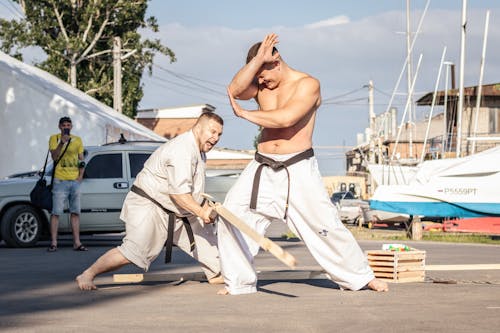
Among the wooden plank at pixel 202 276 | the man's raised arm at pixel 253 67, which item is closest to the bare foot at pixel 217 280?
the wooden plank at pixel 202 276

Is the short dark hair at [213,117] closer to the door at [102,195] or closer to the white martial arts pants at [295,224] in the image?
the white martial arts pants at [295,224]

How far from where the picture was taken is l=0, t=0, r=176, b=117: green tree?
199 feet

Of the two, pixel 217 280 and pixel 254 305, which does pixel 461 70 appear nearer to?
pixel 217 280

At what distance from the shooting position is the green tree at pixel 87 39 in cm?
6056

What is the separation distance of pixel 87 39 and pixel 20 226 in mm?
45379

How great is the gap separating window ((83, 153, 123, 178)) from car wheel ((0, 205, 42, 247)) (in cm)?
118

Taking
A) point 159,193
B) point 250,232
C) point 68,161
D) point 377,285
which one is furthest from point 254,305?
Result: point 68,161

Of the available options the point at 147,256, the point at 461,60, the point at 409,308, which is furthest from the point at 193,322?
the point at 461,60

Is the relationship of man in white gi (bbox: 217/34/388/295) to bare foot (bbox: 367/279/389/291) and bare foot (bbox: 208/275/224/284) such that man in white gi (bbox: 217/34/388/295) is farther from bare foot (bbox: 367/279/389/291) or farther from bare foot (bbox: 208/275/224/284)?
bare foot (bbox: 208/275/224/284)

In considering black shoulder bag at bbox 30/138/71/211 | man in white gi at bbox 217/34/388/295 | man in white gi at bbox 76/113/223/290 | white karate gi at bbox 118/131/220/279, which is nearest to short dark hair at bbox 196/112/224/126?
man in white gi at bbox 76/113/223/290

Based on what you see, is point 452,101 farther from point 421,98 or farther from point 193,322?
point 193,322

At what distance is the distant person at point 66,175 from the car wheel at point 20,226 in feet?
5.00

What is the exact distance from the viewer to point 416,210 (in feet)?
82.1

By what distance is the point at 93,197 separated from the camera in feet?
59.5
